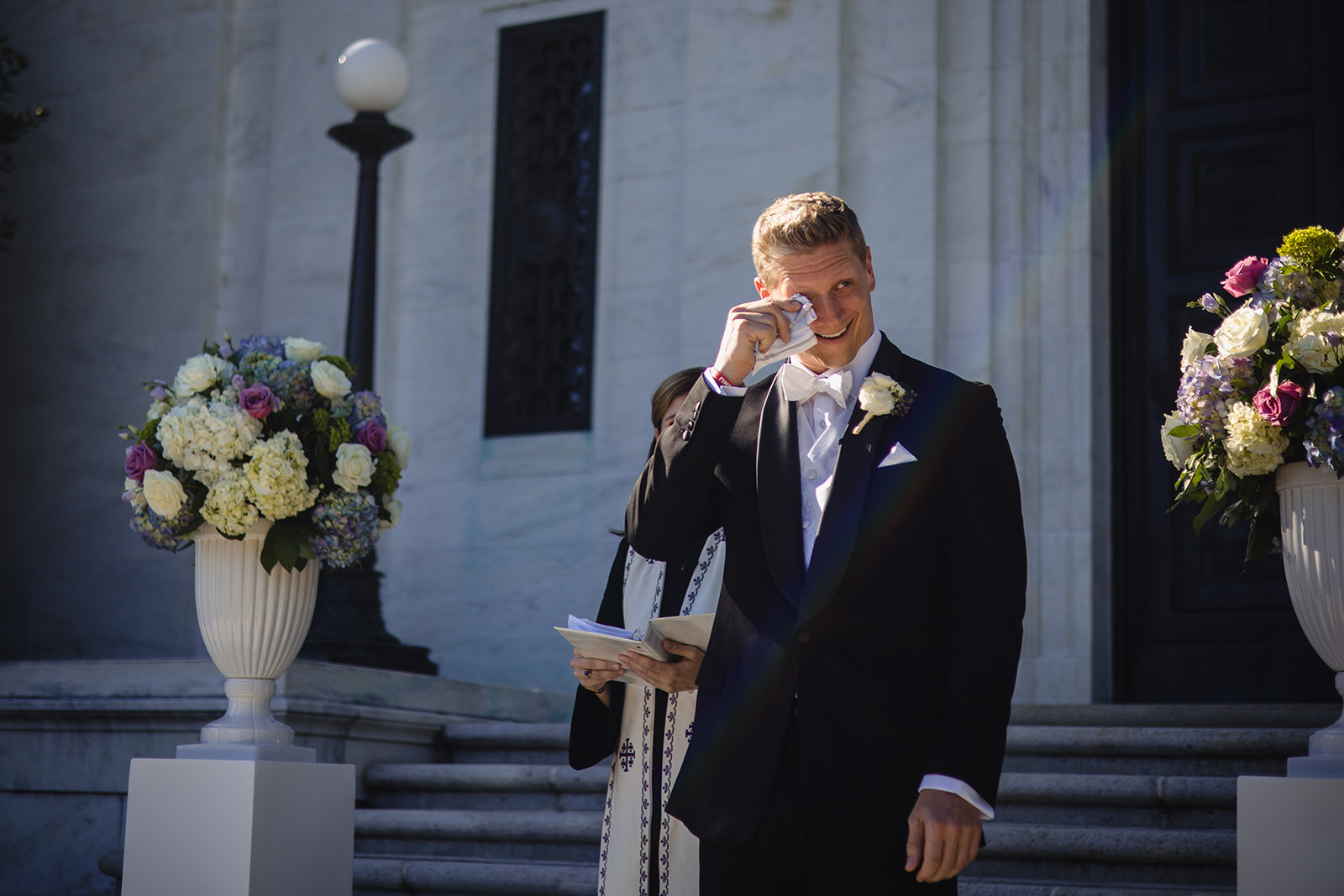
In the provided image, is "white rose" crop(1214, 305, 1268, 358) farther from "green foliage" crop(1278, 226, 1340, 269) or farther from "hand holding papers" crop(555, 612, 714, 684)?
"hand holding papers" crop(555, 612, 714, 684)

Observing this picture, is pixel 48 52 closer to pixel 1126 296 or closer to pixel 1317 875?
pixel 1126 296

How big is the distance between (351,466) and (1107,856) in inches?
117

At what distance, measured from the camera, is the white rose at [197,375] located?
531 cm

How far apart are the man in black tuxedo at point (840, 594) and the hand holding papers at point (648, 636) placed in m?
0.45

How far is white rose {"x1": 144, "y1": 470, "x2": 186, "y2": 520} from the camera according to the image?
5.16m

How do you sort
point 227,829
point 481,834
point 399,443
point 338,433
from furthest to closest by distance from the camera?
1. point 481,834
2. point 399,443
3. point 338,433
4. point 227,829

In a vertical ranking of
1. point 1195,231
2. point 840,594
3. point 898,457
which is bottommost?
point 840,594

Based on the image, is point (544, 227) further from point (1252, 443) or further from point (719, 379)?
point (719, 379)

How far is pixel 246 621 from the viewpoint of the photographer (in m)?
5.32

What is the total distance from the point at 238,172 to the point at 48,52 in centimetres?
191

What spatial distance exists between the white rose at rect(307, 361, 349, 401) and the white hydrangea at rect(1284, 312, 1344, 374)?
124 inches

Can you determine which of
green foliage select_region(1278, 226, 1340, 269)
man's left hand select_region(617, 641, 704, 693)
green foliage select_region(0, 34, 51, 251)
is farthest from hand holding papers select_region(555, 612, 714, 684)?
green foliage select_region(0, 34, 51, 251)

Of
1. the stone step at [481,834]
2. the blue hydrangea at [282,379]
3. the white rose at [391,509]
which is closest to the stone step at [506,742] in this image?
the stone step at [481,834]

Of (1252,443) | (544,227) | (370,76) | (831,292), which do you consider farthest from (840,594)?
(544,227)
